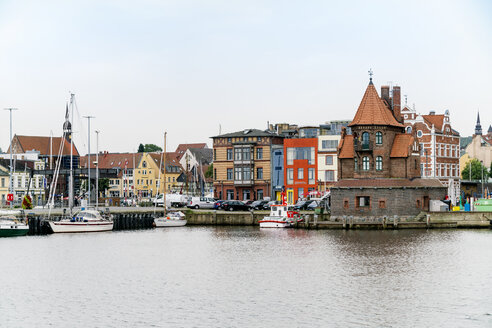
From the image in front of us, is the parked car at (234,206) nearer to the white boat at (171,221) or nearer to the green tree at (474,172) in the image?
the white boat at (171,221)

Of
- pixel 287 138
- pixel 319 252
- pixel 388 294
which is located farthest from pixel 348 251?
pixel 287 138

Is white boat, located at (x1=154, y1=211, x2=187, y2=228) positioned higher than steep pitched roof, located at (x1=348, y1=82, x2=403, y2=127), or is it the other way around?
steep pitched roof, located at (x1=348, y1=82, x2=403, y2=127)

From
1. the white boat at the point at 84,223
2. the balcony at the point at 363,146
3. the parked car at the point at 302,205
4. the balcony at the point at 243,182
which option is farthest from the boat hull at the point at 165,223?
the balcony at the point at 243,182

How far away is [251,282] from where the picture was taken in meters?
47.9

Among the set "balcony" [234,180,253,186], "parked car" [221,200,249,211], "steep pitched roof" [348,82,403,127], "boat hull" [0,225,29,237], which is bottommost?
"boat hull" [0,225,29,237]

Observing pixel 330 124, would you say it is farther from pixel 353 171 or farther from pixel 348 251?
pixel 348 251

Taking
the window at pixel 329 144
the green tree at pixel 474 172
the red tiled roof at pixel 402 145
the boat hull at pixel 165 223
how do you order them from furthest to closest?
the green tree at pixel 474 172, the window at pixel 329 144, the boat hull at pixel 165 223, the red tiled roof at pixel 402 145

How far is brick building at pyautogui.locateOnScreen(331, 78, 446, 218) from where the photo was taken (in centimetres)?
8800

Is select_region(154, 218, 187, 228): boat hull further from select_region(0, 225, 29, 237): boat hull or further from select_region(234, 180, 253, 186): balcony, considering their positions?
select_region(234, 180, 253, 186): balcony

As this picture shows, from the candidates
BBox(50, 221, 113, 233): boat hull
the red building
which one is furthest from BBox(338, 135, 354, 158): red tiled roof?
BBox(50, 221, 113, 233): boat hull

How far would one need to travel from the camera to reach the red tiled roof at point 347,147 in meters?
92.9

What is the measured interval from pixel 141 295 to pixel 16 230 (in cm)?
4084

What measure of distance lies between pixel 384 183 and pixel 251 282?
4455cm

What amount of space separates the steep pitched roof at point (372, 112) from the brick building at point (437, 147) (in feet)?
70.0
